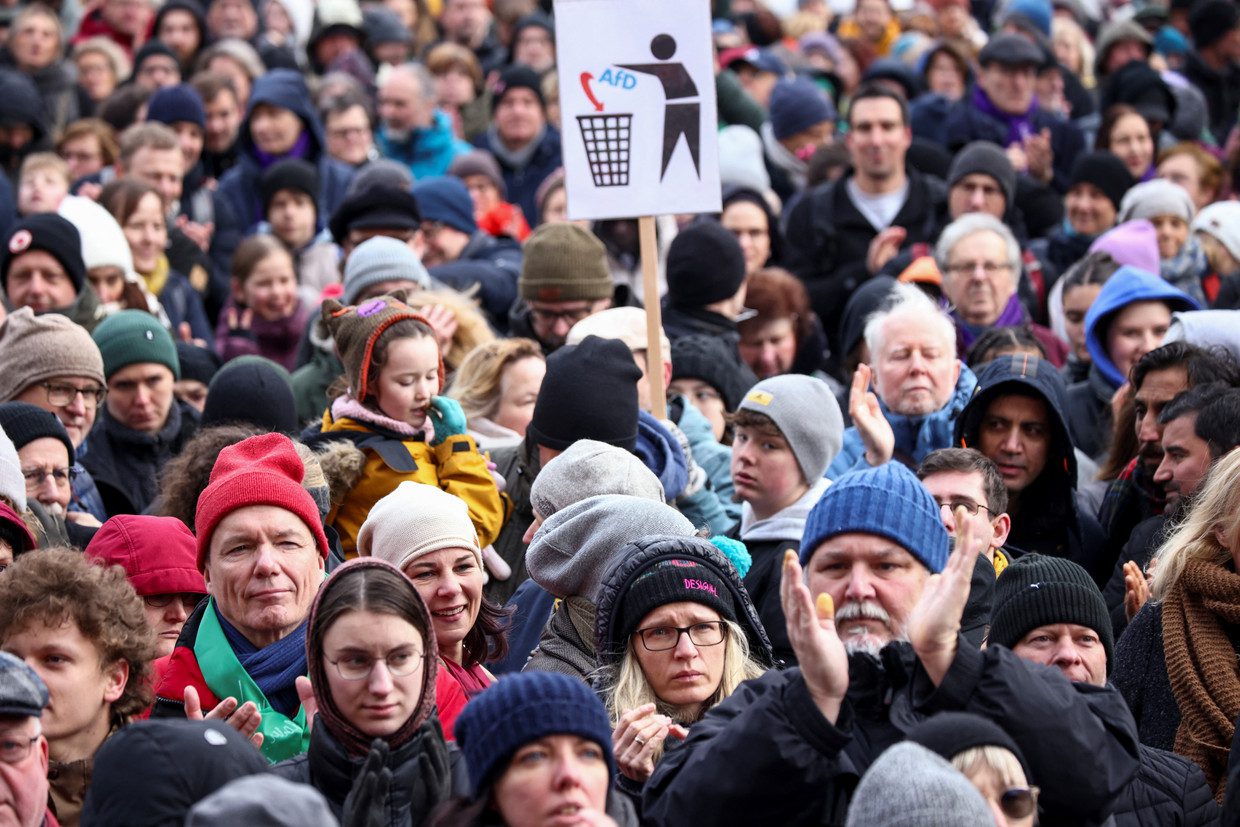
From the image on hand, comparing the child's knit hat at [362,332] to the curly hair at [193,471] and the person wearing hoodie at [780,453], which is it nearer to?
the curly hair at [193,471]

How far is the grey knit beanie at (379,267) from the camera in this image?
927 cm

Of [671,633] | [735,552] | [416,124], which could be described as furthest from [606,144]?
[416,124]

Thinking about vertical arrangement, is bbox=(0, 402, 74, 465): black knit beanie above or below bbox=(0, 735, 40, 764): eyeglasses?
above

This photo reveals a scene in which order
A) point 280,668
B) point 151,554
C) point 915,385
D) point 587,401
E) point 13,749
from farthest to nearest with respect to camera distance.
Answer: point 915,385, point 587,401, point 151,554, point 280,668, point 13,749

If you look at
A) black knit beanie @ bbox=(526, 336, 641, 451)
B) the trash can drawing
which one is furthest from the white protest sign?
black knit beanie @ bbox=(526, 336, 641, 451)

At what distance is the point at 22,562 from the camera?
5254 mm

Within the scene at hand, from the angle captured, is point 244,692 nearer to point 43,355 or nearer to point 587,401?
point 587,401

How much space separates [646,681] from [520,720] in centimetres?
116

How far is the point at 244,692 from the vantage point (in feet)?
17.7

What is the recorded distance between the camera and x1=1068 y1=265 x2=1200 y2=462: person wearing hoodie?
347 inches

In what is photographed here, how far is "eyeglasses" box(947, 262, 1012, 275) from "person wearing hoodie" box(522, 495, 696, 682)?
4365 mm

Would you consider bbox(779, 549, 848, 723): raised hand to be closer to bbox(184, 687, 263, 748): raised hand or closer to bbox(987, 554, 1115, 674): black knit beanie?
bbox(987, 554, 1115, 674): black knit beanie

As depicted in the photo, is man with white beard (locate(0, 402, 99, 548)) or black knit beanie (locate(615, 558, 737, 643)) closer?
black knit beanie (locate(615, 558, 737, 643))

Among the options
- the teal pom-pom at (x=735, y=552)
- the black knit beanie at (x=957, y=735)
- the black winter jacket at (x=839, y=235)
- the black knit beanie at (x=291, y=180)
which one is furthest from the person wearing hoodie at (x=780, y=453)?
the black knit beanie at (x=291, y=180)
